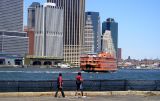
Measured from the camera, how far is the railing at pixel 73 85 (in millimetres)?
41438

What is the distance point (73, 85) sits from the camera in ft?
149

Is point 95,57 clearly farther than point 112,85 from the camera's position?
Yes

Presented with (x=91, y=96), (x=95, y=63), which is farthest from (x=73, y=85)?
(x=95, y=63)

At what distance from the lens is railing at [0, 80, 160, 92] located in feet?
136

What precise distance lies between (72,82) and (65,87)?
58.9 inches

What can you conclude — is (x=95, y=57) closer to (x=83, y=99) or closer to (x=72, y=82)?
(x=72, y=82)

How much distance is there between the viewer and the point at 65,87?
147ft

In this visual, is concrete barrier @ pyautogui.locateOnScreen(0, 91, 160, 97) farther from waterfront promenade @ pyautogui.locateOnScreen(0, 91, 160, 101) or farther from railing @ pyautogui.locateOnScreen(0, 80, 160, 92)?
railing @ pyautogui.locateOnScreen(0, 80, 160, 92)

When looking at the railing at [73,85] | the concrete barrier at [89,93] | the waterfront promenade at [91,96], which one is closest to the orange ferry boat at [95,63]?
the railing at [73,85]

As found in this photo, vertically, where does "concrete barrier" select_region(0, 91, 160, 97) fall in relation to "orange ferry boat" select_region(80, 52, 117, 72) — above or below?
above

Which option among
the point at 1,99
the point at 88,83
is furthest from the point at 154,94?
the point at 1,99

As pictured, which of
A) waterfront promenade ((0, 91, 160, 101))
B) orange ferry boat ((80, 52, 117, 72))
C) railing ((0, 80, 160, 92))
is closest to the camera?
waterfront promenade ((0, 91, 160, 101))

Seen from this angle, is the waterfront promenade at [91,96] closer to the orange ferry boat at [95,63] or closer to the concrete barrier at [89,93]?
the concrete barrier at [89,93]

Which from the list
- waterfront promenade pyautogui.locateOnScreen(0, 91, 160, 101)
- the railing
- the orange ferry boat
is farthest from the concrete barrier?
the orange ferry boat
